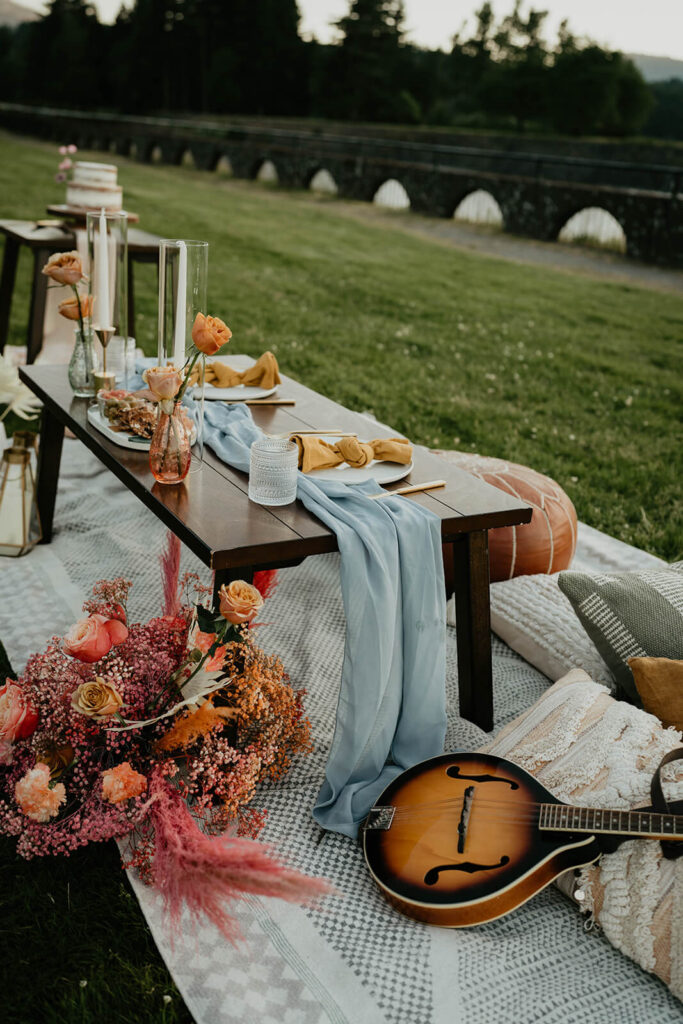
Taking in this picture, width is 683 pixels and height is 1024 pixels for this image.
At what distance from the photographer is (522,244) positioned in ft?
40.0

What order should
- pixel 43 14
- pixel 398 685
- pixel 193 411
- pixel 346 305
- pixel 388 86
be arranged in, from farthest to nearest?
1. pixel 43 14
2. pixel 388 86
3. pixel 346 305
4. pixel 193 411
5. pixel 398 685

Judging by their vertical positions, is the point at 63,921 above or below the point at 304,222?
below

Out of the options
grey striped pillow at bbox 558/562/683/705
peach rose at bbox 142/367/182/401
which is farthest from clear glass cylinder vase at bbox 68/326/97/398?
grey striped pillow at bbox 558/562/683/705

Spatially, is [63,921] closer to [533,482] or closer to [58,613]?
[58,613]

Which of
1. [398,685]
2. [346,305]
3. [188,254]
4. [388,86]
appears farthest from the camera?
[388,86]

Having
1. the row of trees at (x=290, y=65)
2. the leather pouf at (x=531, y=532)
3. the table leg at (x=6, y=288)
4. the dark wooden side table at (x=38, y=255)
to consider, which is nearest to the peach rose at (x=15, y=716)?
the leather pouf at (x=531, y=532)

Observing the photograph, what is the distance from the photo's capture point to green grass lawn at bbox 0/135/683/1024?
1806 millimetres

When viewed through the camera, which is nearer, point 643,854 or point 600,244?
point 643,854

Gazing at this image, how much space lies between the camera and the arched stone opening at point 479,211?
13.9m

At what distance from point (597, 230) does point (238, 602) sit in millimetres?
11622

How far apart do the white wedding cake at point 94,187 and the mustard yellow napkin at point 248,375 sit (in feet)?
7.63

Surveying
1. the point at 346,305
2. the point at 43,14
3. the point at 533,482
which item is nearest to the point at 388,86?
the point at 43,14

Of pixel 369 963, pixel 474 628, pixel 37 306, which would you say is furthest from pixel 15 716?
pixel 37 306

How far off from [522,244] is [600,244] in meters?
1.07
